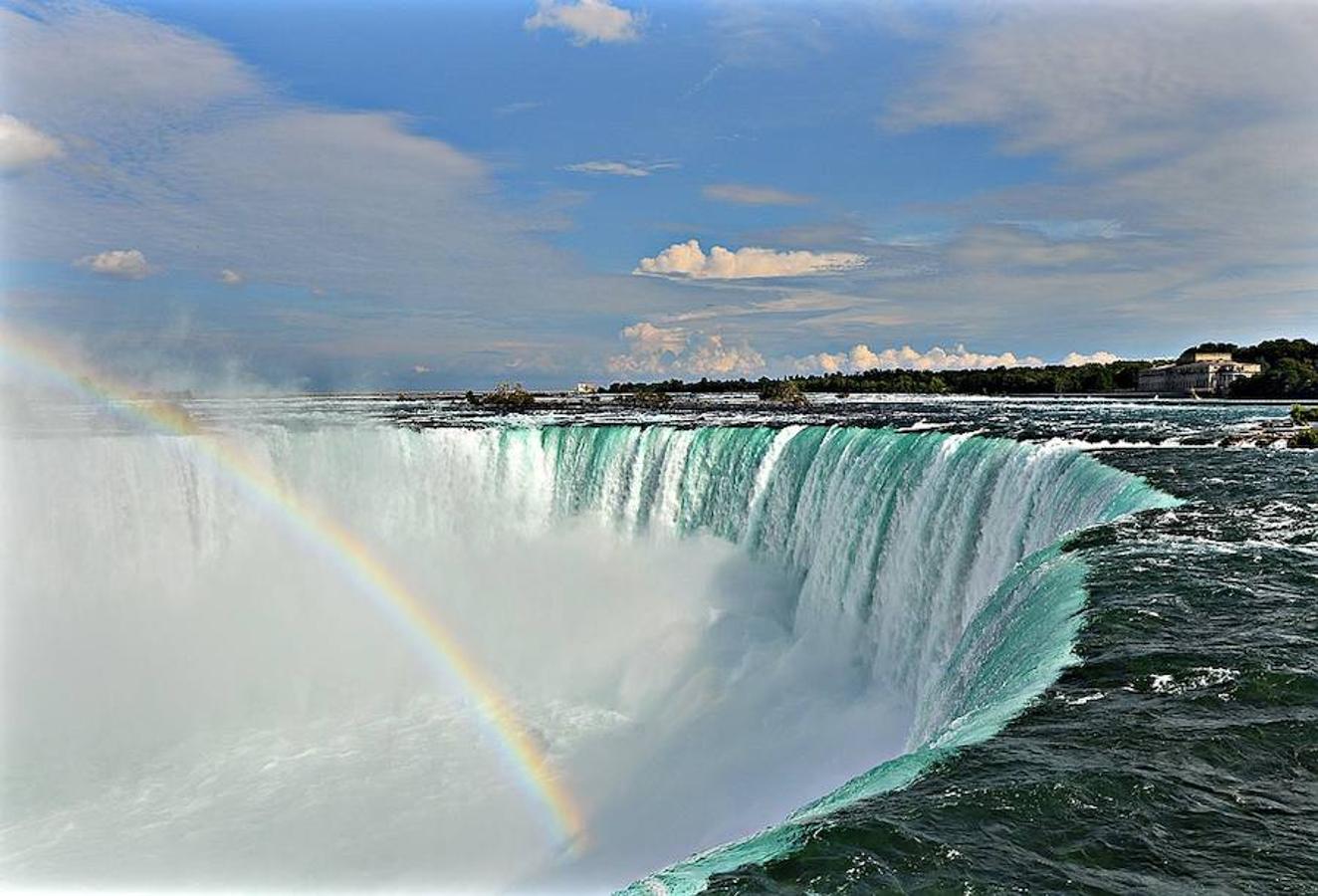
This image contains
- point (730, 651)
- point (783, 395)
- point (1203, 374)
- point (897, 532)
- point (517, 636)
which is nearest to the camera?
point (897, 532)

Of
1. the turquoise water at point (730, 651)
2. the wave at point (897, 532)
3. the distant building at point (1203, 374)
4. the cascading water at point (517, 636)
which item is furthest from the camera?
the distant building at point (1203, 374)

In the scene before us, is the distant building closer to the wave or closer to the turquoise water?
the turquoise water

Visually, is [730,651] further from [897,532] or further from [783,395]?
[783,395]

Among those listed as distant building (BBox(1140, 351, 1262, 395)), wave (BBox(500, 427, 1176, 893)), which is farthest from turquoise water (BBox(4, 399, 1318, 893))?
distant building (BBox(1140, 351, 1262, 395))

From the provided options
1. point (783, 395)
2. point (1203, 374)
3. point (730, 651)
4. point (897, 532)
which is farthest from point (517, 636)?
point (1203, 374)

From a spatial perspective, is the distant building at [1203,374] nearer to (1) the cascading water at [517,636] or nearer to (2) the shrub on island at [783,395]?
(2) the shrub on island at [783,395]

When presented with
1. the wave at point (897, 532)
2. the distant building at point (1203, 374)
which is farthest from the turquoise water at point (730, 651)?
the distant building at point (1203, 374)
